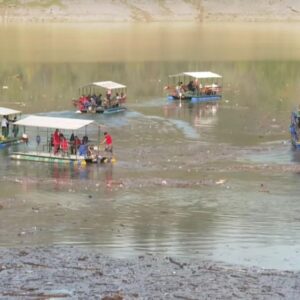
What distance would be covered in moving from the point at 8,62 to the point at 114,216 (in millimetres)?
87978

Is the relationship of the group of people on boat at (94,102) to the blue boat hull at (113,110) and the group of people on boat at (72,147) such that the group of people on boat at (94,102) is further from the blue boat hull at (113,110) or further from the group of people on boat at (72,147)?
the group of people on boat at (72,147)

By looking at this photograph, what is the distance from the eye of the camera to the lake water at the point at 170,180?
37.3 metres

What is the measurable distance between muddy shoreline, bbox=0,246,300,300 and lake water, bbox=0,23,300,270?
1.61 meters

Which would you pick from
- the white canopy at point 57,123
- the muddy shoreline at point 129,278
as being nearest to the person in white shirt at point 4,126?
the white canopy at point 57,123

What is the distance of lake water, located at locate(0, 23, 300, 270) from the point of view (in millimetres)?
37344

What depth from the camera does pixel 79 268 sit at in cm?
3228

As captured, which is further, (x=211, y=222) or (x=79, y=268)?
(x=211, y=222)

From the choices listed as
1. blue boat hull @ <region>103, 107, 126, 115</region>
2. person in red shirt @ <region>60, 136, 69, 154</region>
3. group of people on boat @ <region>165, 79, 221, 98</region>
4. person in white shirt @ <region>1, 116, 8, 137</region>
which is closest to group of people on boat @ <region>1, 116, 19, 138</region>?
person in white shirt @ <region>1, 116, 8, 137</region>

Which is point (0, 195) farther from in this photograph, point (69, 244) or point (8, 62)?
point (8, 62)

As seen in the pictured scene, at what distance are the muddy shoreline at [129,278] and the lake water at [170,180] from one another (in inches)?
63.5

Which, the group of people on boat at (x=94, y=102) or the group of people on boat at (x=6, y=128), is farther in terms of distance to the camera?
the group of people on boat at (x=94, y=102)

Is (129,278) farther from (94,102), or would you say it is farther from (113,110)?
(113,110)

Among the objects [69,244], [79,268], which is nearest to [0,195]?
[69,244]

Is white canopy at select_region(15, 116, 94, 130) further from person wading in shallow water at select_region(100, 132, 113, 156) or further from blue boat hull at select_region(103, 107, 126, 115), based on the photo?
blue boat hull at select_region(103, 107, 126, 115)
